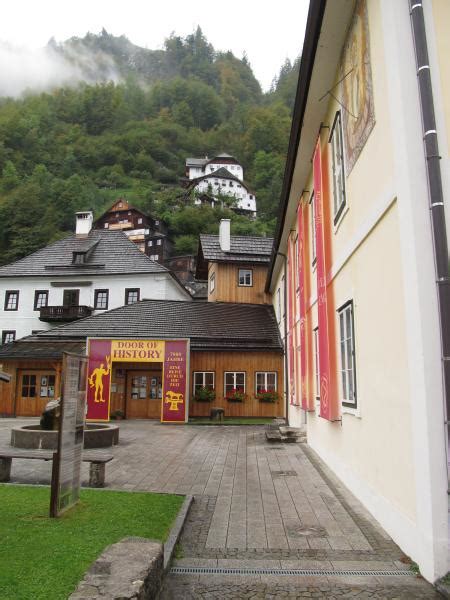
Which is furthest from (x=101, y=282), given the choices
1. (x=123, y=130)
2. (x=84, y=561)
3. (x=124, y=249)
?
(x=123, y=130)

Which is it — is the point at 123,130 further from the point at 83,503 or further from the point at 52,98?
the point at 83,503

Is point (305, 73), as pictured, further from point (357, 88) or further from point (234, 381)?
point (234, 381)

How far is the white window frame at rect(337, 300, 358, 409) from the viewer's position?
7266 millimetres

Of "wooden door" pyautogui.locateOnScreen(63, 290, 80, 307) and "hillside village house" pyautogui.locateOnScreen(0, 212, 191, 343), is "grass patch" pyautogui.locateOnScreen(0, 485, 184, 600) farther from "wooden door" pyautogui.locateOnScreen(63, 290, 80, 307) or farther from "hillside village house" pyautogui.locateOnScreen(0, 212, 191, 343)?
"wooden door" pyautogui.locateOnScreen(63, 290, 80, 307)

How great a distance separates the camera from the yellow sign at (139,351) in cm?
1956

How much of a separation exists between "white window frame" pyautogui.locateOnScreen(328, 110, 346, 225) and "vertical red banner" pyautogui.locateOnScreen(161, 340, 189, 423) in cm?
1199

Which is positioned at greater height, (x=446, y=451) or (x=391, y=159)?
(x=391, y=159)

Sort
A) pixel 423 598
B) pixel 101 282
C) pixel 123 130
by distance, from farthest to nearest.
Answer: pixel 123 130, pixel 101 282, pixel 423 598

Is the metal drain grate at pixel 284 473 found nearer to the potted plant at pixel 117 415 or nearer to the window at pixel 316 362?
the window at pixel 316 362

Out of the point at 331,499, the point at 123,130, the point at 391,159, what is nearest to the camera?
the point at 391,159

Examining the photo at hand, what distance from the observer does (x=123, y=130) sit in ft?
372

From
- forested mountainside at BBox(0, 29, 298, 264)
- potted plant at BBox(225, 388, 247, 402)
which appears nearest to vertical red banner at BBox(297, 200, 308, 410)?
potted plant at BBox(225, 388, 247, 402)

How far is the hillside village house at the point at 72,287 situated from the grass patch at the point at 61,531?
2927 centimetres

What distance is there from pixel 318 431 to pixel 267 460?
128 cm
